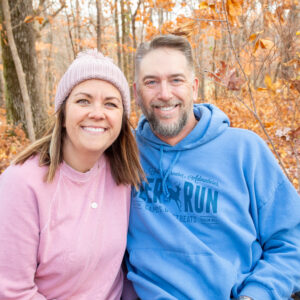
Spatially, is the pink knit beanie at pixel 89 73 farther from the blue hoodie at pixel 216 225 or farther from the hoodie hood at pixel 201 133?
the blue hoodie at pixel 216 225

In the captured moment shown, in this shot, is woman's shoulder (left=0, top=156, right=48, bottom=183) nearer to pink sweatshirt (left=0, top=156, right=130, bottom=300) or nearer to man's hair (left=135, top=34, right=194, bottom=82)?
pink sweatshirt (left=0, top=156, right=130, bottom=300)

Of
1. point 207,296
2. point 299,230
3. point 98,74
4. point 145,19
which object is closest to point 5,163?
point 98,74

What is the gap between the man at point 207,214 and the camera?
1.84 metres

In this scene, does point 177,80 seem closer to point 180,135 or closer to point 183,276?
point 180,135

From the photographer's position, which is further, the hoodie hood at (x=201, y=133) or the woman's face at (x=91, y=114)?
the hoodie hood at (x=201, y=133)

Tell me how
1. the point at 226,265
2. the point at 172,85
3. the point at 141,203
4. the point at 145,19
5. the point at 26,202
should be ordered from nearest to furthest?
1. the point at 26,202
2. the point at 226,265
3. the point at 141,203
4. the point at 172,85
5. the point at 145,19

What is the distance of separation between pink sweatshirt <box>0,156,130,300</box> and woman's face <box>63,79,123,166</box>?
0.22 metres

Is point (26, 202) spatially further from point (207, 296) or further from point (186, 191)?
point (207, 296)

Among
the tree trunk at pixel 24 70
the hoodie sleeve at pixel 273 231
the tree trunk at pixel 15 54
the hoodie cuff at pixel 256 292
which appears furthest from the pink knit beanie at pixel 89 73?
the tree trunk at pixel 24 70

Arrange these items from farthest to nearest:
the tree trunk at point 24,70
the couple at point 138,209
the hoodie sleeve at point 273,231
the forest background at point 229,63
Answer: the tree trunk at point 24,70, the forest background at point 229,63, the hoodie sleeve at point 273,231, the couple at point 138,209

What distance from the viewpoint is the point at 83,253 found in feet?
5.66

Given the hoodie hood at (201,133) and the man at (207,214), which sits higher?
the hoodie hood at (201,133)

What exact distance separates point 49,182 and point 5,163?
13.1ft

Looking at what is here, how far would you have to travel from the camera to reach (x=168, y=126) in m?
2.32
